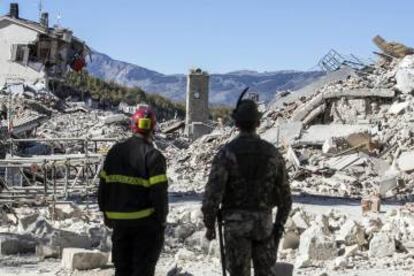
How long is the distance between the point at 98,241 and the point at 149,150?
181 inches

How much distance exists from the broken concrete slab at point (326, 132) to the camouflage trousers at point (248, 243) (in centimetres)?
1803

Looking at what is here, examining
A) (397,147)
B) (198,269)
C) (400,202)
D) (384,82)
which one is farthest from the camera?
(384,82)

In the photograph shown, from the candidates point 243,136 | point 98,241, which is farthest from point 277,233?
point 98,241

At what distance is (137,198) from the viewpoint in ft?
20.0

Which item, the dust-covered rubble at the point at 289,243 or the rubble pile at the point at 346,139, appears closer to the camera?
the dust-covered rubble at the point at 289,243

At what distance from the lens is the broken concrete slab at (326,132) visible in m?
23.8

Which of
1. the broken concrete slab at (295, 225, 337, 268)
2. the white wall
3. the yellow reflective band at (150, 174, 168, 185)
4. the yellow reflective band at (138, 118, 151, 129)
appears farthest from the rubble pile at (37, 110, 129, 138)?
the yellow reflective band at (150, 174, 168, 185)

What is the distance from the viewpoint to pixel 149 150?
239 inches

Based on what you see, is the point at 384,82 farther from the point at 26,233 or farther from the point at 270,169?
the point at 270,169

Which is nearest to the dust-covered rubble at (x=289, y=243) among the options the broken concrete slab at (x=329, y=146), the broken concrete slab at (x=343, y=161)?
the broken concrete slab at (x=343, y=161)

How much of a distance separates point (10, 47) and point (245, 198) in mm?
43427

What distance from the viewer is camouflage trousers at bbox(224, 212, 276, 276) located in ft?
18.9

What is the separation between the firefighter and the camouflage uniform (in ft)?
1.53

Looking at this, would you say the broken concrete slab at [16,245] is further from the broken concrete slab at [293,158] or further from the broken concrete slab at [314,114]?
the broken concrete slab at [314,114]
